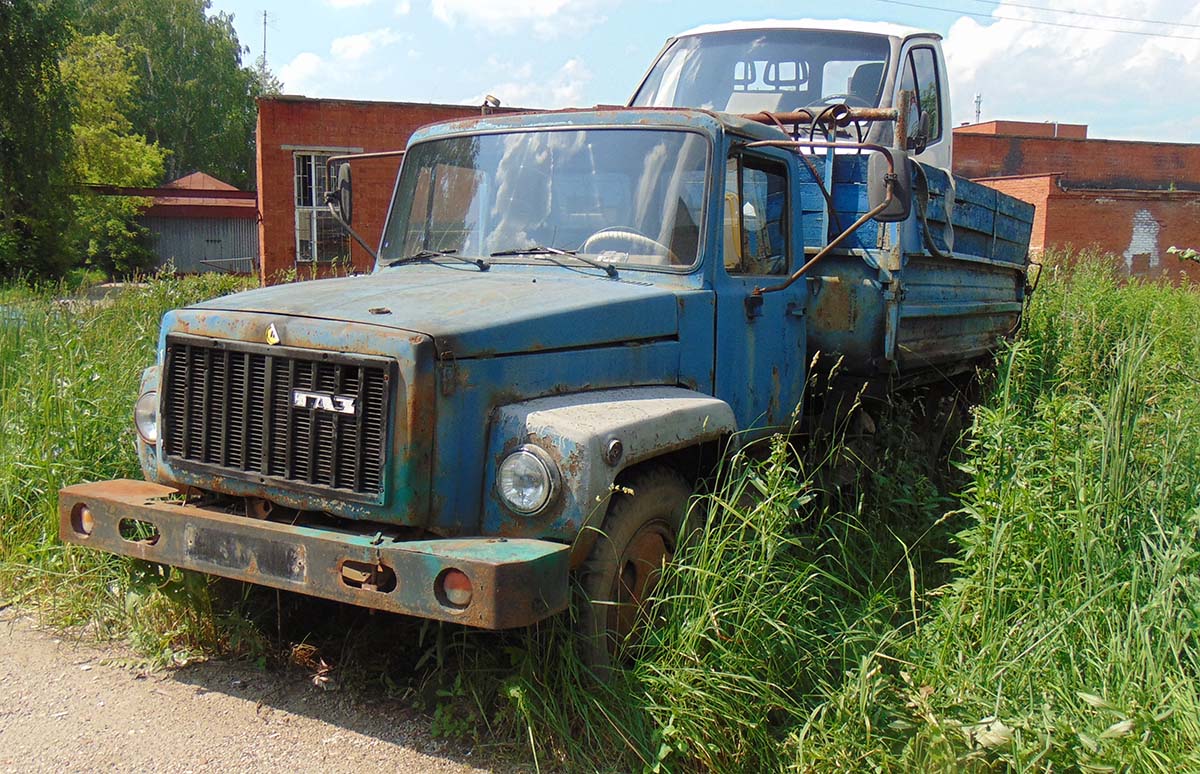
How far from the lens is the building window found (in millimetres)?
21500

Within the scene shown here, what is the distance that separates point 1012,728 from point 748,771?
85 cm

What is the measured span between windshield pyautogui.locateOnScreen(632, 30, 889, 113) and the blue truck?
1938 millimetres

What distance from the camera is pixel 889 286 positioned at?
5414 mm

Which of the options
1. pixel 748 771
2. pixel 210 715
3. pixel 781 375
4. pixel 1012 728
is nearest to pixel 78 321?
pixel 210 715

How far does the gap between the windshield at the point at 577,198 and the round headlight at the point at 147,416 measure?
137 cm

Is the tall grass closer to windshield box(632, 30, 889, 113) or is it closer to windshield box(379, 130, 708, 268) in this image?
windshield box(379, 130, 708, 268)

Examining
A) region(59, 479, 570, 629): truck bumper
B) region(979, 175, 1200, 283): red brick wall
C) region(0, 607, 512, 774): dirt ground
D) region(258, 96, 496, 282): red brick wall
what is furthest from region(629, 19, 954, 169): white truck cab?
region(979, 175, 1200, 283): red brick wall

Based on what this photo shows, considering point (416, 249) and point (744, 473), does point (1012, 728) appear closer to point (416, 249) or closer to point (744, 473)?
point (744, 473)

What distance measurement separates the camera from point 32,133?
75.0 ft

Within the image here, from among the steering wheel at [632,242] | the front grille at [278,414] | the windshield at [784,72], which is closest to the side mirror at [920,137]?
the windshield at [784,72]

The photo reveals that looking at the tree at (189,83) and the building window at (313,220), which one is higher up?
the tree at (189,83)

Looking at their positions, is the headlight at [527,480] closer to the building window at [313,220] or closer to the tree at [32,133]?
the building window at [313,220]

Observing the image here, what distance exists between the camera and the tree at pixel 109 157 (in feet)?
121

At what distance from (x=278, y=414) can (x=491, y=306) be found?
0.83 m
